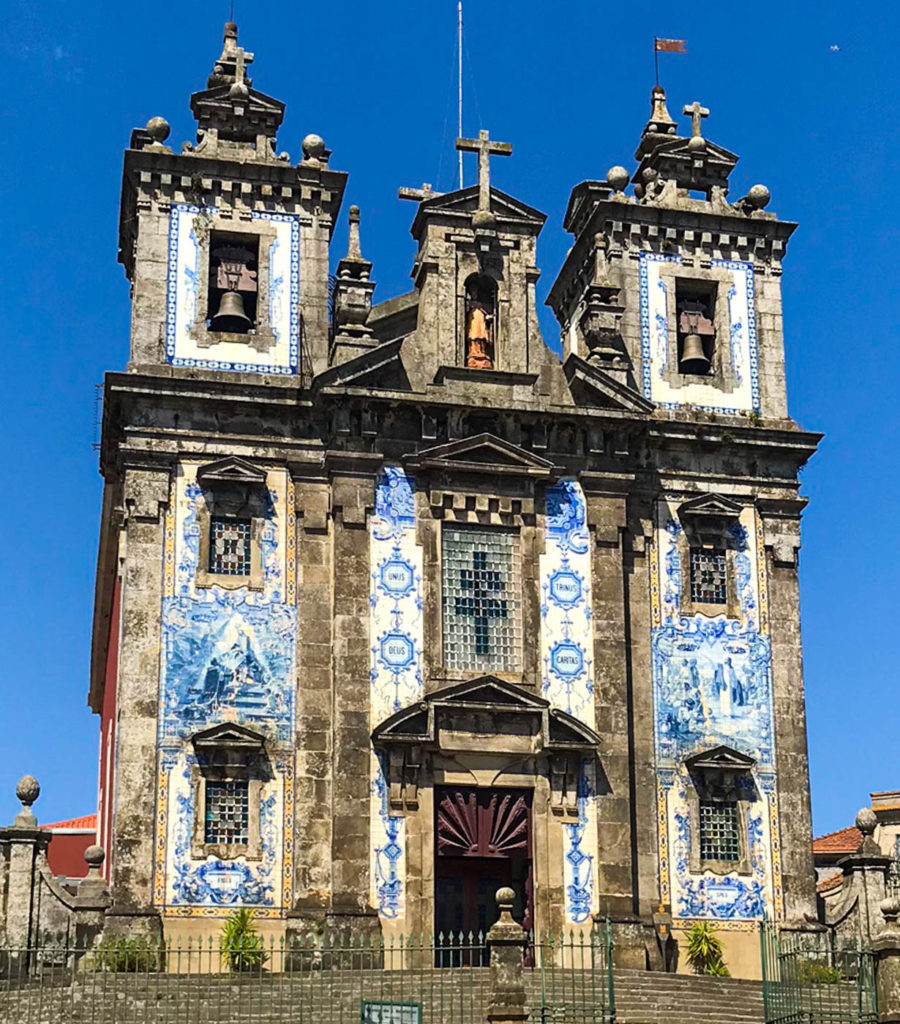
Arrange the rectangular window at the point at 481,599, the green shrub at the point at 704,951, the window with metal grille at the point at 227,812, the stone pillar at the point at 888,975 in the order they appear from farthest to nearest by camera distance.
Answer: the rectangular window at the point at 481,599
the green shrub at the point at 704,951
the window with metal grille at the point at 227,812
the stone pillar at the point at 888,975

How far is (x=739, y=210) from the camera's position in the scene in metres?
36.2

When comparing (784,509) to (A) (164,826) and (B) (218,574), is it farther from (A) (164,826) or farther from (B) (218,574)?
(A) (164,826)

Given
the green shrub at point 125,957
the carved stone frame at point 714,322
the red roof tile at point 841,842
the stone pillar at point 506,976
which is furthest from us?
the red roof tile at point 841,842

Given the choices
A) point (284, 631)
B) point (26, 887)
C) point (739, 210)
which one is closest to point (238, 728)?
point (284, 631)

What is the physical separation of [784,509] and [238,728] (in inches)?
411

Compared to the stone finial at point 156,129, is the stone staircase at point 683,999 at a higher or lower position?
lower

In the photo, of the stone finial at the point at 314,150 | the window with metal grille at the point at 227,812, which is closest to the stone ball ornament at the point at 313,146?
the stone finial at the point at 314,150

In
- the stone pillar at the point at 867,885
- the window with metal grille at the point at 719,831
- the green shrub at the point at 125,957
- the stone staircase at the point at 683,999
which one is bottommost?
the stone staircase at the point at 683,999

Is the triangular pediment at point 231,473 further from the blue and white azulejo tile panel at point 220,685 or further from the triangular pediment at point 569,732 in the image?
the triangular pediment at point 569,732

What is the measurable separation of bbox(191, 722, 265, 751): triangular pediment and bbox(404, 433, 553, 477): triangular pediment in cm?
522

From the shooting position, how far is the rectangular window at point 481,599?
104ft

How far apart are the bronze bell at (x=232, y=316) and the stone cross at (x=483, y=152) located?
451 cm

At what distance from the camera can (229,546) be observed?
31.7 meters

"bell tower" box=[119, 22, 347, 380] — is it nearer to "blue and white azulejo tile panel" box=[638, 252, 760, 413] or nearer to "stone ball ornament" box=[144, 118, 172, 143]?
"stone ball ornament" box=[144, 118, 172, 143]
